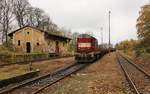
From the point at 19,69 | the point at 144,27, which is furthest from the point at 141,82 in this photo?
the point at 144,27

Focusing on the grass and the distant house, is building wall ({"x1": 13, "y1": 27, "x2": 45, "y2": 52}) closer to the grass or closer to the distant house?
the distant house

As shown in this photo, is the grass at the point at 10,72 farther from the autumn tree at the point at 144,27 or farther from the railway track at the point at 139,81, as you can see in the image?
the autumn tree at the point at 144,27

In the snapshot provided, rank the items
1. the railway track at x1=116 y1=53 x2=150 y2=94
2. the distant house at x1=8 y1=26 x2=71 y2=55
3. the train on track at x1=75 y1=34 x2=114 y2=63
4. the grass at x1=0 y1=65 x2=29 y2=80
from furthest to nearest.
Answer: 1. the distant house at x1=8 y1=26 x2=71 y2=55
2. the train on track at x1=75 y1=34 x2=114 y2=63
3. the grass at x1=0 y1=65 x2=29 y2=80
4. the railway track at x1=116 y1=53 x2=150 y2=94

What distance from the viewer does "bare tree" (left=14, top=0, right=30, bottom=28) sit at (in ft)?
255

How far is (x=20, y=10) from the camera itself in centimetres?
7938

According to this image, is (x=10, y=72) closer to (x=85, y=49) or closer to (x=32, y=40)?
(x=85, y=49)

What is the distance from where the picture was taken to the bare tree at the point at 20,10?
3065 inches

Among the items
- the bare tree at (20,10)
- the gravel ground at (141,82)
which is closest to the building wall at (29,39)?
the bare tree at (20,10)

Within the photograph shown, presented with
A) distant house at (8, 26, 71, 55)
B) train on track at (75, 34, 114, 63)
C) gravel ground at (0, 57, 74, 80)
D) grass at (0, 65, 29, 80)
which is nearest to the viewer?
grass at (0, 65, 29, 80)

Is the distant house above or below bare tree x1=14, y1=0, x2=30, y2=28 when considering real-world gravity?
below

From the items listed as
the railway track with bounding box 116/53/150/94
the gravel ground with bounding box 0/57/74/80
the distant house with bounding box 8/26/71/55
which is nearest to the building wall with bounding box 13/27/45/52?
the distant house with bounding box 8/26/71/55

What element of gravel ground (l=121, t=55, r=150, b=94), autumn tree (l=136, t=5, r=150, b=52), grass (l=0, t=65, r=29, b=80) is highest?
autumn tree (l=136, t=5, r=150, b=52)

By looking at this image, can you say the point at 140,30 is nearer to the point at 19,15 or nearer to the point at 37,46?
the point at 37,46

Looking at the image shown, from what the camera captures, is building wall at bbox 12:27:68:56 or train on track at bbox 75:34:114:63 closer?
train on track at bbox 75:34:114:63
